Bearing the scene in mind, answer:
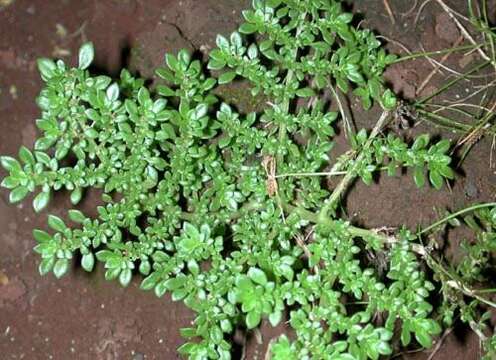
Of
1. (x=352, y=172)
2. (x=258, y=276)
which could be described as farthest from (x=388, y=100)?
(x=258, y=276)

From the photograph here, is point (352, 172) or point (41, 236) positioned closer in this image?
point (41, 236)

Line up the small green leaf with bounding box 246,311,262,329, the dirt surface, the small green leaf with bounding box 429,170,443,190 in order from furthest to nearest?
the dirt surface
the small green leaf with bounding box 429,170,443,190
the small green leaf with bounding box 246,311,262,329

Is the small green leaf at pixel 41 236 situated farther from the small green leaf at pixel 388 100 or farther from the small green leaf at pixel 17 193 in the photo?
the small green leaf at pixel 388 100

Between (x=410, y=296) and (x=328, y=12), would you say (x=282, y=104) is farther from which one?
(x=410, y=296)

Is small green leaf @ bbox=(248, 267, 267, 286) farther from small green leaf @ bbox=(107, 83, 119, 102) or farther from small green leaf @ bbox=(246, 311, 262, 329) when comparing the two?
small green leaf @ bbox=(107, 83, 119, 102)

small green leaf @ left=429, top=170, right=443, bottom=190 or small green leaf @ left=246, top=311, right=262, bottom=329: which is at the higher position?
small green leaf @ left=429, top=170, right=443, bottom=190

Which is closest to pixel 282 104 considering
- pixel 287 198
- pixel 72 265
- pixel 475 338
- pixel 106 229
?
pixel 287 198

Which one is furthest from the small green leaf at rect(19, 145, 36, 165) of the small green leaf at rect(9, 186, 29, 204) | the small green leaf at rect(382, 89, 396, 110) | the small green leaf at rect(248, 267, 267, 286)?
the small green leaf at rect(382, 89, 396, 110)

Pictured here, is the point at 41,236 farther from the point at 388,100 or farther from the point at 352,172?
the point at 388,100
